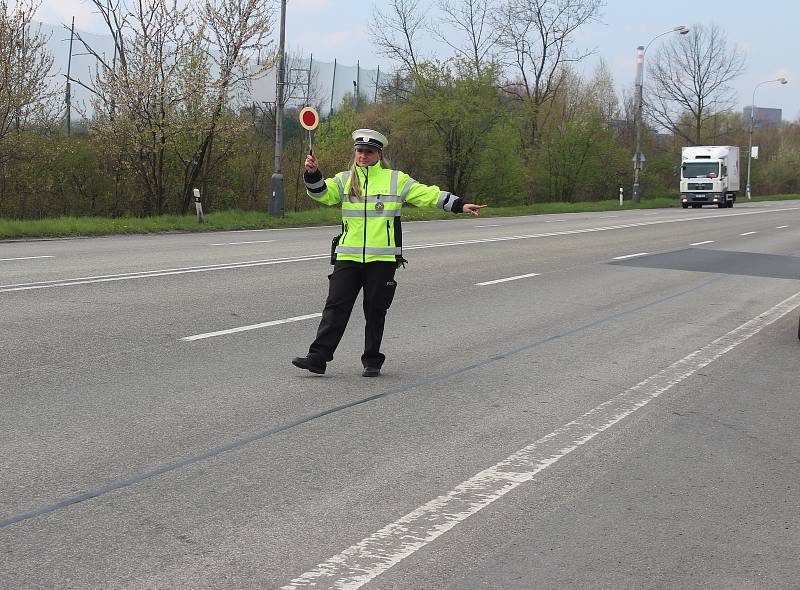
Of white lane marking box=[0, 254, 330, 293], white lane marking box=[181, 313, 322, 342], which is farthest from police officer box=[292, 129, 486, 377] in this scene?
white lane marking box=[0, 254, 330, 293]

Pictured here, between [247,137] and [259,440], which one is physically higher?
[247,137]

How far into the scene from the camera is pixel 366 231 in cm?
776

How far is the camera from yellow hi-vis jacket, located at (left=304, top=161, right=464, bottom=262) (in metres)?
7.73

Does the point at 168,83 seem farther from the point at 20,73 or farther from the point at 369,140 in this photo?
the point at 369,140

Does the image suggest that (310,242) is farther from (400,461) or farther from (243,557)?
(243,557)

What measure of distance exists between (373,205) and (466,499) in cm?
326

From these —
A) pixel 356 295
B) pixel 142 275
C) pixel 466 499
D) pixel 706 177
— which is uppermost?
pixel 706 177

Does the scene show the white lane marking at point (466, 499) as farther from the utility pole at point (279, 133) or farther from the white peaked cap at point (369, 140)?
the utility pole at point (279, 133)

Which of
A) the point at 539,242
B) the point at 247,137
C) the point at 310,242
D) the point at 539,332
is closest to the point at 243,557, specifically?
the point at 539,332

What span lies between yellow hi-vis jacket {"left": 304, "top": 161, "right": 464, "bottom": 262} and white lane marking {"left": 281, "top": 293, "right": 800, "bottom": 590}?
1.88 m

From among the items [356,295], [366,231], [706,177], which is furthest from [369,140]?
[706,177]

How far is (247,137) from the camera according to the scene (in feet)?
113

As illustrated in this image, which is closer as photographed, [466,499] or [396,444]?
[466,499]

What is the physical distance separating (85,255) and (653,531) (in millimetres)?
13337
